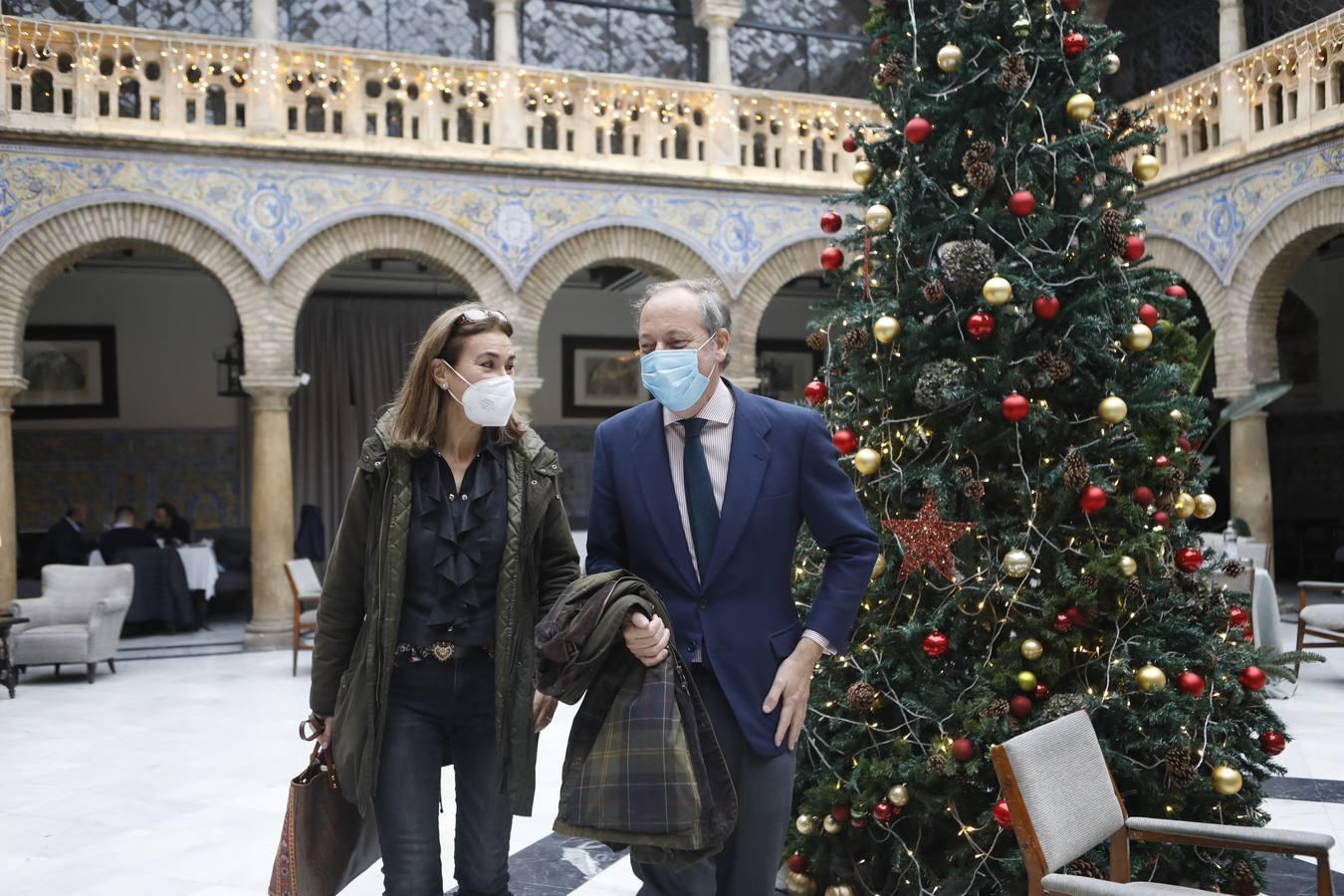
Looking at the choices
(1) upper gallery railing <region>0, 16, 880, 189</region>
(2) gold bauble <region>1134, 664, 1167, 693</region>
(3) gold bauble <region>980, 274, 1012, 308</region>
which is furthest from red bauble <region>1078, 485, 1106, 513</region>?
(1) upper gallery railing <region>0, 16, 880, 189</region>

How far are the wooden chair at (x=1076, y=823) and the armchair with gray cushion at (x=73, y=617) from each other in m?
7.92

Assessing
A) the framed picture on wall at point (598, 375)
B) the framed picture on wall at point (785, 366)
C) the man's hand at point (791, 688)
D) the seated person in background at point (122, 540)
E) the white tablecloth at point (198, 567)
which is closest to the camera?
the man's hand at point (791, 688)

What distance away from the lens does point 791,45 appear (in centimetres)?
1246

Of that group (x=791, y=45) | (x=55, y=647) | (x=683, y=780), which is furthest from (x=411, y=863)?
(x=791, y=45)

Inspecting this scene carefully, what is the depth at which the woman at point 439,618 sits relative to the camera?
7.88 feet

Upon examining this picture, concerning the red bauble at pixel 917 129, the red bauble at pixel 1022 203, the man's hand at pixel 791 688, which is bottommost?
the man's hand at pixel 791 688

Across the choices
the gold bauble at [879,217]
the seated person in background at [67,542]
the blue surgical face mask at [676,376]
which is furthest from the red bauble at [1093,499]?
the seated person in background at [67,542]

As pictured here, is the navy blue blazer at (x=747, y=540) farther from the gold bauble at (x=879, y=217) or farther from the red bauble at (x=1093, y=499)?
the gold bauble at (x=879, y=217)

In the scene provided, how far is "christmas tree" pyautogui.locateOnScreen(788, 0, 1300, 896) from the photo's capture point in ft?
10.2

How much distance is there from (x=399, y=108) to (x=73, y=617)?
5.31 metres

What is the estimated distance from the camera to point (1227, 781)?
302 centimetres

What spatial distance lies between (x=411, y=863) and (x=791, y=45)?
1144cm

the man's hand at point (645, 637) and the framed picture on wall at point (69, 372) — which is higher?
the framed picture on wall at point (69, 372)

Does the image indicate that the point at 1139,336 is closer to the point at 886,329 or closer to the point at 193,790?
the point at 886,329
